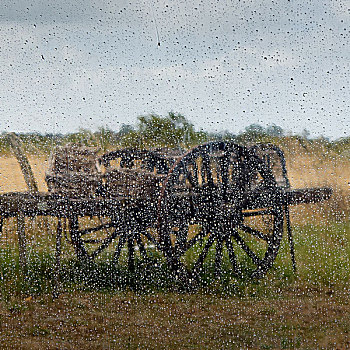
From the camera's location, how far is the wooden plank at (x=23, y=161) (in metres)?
3.62

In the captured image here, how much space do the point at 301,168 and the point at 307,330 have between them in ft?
3.62

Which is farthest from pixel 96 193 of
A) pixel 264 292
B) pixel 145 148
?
pixel 264 292

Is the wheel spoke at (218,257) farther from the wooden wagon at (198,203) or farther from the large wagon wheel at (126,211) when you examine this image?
the large wagon wheel at (126,211)

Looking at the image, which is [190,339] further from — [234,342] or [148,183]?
[148,183]

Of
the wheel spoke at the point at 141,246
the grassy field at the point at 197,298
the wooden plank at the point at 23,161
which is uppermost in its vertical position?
the wooden plank at the point at 23,161

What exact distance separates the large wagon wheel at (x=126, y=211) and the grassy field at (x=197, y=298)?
148mm

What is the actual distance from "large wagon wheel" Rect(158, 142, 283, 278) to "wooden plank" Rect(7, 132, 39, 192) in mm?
1263

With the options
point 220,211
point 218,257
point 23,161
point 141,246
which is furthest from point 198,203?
point 23,161

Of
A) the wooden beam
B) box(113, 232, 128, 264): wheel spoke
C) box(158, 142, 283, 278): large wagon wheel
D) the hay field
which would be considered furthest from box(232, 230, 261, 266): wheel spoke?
the wooden beam

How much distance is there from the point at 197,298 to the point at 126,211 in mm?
720

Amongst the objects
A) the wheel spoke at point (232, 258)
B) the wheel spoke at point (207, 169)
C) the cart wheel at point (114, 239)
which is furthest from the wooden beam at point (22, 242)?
the wheel spoke at point (232, 258)

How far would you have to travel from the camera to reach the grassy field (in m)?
2.51

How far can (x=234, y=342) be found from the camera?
2459 mm

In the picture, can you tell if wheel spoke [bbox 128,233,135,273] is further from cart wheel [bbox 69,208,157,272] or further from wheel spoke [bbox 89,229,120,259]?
wheel spoke [bbox 89,229,120,259]
